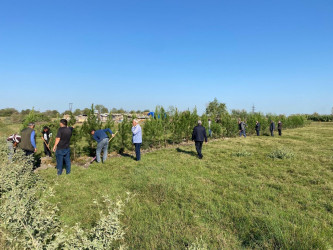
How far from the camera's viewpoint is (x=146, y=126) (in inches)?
475

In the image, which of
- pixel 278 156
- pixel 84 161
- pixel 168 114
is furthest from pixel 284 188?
pixel 168 114

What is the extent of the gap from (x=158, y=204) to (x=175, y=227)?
1.00m

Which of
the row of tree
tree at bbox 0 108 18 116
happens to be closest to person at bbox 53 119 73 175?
the row of tree

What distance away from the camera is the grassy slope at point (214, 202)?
298 cm

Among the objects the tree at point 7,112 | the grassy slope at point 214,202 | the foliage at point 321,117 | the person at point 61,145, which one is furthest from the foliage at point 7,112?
the foliage at point 321,117

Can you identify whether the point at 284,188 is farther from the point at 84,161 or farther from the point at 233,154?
the point at 84,161

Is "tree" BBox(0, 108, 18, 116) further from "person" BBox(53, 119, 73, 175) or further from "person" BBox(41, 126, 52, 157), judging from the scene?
"person" BBox(53, 119, 73, 175)

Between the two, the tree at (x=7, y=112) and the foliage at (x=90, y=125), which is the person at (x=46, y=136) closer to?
the foliage at (x=90, y=125)

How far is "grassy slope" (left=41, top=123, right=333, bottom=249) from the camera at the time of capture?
9.78 ft

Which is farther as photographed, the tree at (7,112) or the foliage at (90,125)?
the tree at (7,112)

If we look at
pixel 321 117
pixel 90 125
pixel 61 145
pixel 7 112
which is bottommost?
pixel 61 145

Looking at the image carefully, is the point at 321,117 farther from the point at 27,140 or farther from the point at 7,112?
the point at 7,112

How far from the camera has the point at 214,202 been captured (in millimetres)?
4215

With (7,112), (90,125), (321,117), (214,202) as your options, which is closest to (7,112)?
(7,112)
